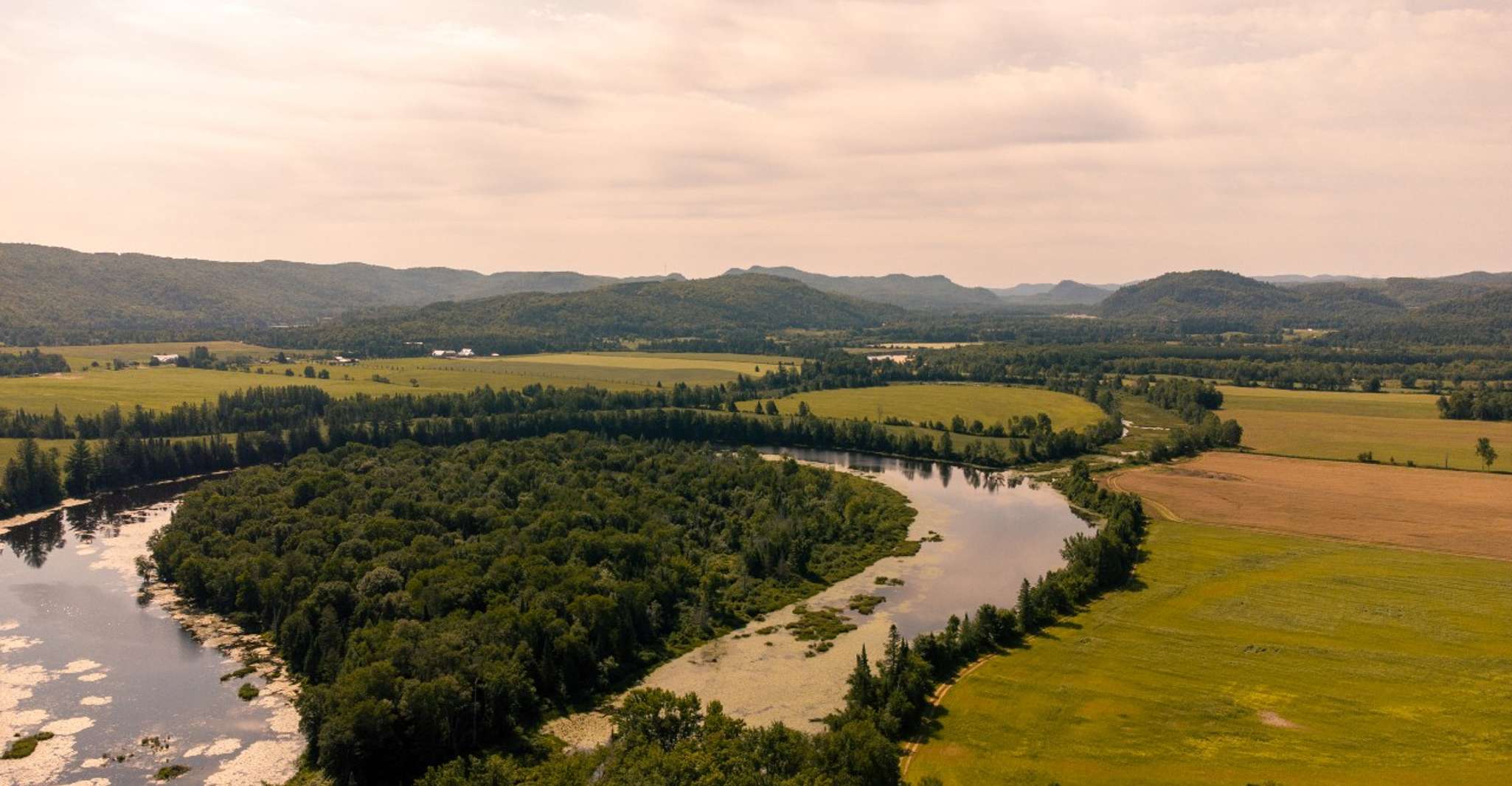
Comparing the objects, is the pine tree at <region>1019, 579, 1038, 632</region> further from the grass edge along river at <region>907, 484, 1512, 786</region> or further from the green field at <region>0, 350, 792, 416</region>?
the green field at <region>0, 350, 792, 416</region>

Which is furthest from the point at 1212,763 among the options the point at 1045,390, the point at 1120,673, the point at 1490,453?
the point at 1045,390

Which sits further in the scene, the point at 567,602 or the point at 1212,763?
the point at 567,602

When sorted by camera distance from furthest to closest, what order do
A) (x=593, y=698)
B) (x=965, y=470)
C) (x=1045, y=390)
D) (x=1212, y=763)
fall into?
(x=1045, y=390) → (x=965, y=470) → (x=593, y=698) → (x=1212, y=763)

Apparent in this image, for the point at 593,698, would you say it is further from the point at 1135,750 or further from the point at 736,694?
the point at 1135,750

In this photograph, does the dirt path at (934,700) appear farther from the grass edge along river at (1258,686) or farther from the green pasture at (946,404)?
the green pasture at (946,404)

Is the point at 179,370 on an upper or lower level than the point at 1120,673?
upper

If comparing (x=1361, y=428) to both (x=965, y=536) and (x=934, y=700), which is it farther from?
(x=934, y=700)

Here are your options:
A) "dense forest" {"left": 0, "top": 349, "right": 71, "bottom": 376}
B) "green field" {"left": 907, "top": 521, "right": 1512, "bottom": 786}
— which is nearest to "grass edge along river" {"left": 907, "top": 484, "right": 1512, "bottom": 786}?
"green field" {"left": 907, "top": 521, "right": 1512, "bottom": 786}
